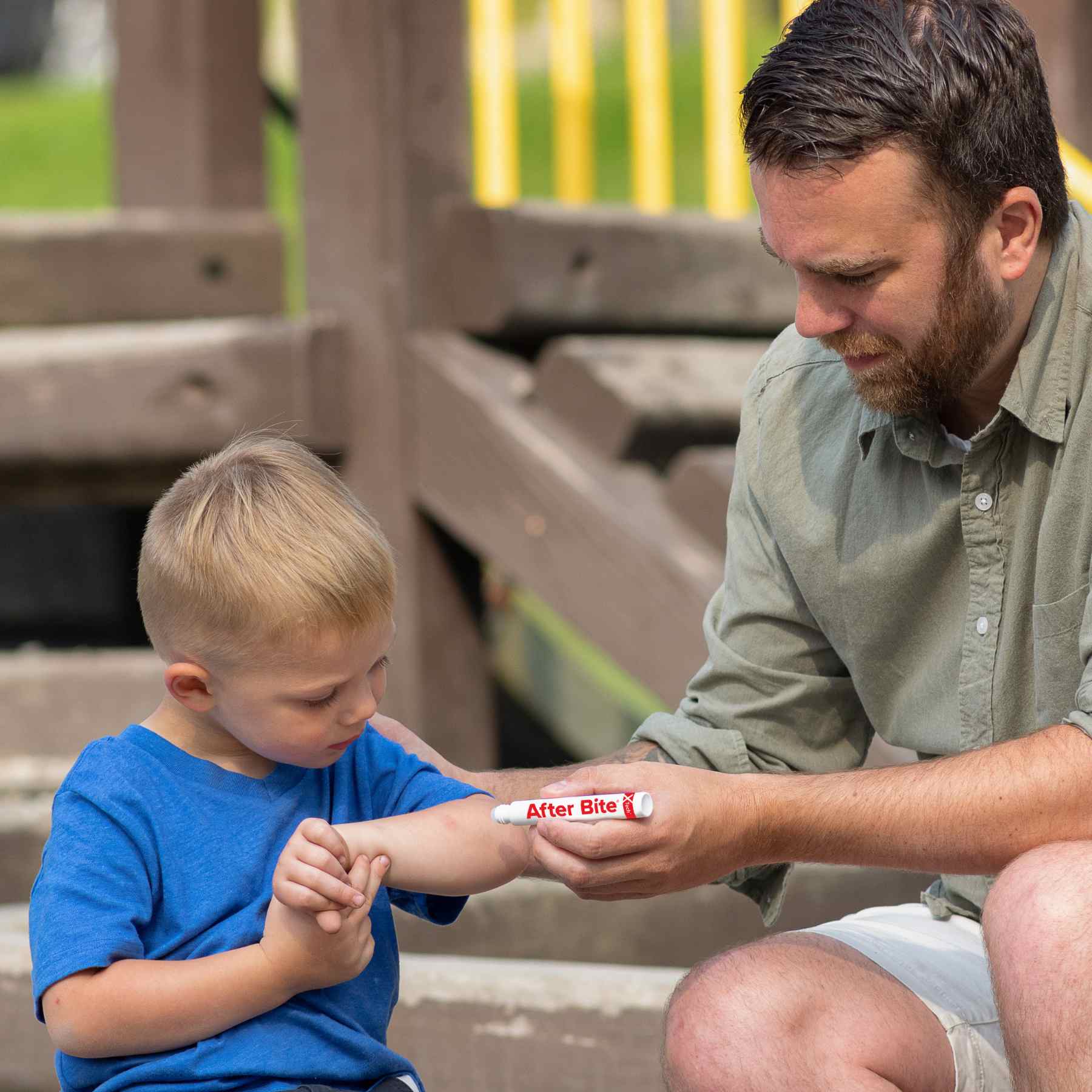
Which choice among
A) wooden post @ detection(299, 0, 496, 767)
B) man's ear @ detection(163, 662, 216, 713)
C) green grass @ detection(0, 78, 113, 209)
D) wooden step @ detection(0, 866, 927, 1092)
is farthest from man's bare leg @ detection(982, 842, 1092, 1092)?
green grass @ detection(0, 78, 113, 209)

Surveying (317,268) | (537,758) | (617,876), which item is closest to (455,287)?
(317,268)

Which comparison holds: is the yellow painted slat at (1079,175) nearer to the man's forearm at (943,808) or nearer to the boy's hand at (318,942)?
the man's forearm at (943,808)

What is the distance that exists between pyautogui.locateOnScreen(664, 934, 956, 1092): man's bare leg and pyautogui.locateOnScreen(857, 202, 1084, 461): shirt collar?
24.3 inches

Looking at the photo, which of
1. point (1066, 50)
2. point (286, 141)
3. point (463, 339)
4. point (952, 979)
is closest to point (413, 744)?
point (952, 979)

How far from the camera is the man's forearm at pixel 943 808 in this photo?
174 centimetres

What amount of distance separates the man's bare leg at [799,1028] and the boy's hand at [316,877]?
45cm

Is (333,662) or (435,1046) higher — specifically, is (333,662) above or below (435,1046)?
above

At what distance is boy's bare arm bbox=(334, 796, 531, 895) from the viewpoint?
1646 mm

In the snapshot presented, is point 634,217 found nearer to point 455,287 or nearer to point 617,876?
point 455,287

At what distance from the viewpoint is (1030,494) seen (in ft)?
6.34

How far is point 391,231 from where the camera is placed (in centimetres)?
344

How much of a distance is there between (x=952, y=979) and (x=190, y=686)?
916 millimetres

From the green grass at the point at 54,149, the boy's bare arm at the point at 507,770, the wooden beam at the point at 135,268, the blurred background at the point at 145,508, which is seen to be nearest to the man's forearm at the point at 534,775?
the boy's bare arm at the point at 507,770

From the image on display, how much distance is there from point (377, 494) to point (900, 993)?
186 centimetres
